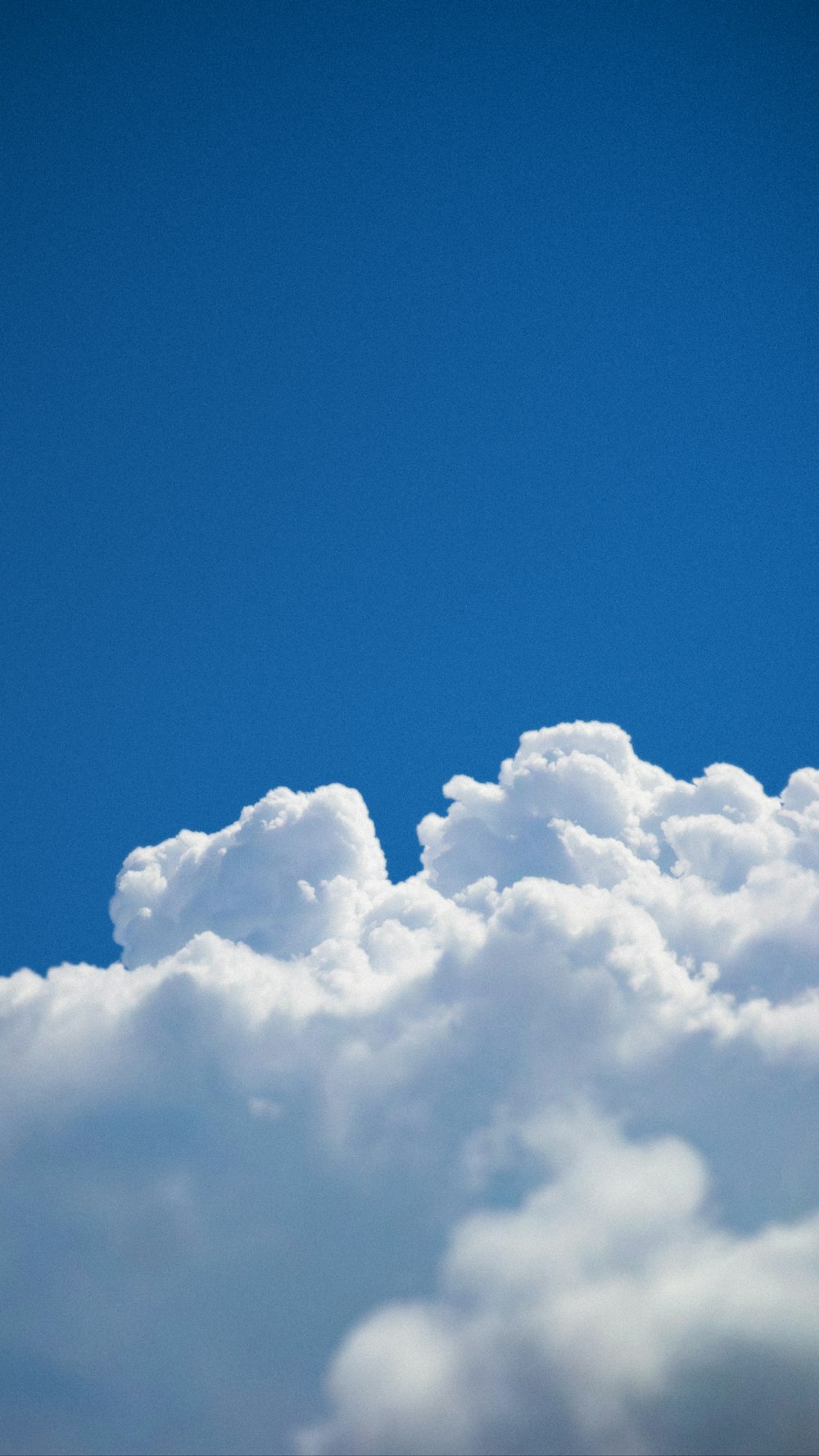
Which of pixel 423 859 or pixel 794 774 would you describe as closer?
pixel 794 774

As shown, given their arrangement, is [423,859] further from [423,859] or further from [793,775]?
[793,775]

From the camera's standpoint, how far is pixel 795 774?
130m

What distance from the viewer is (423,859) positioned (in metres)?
138

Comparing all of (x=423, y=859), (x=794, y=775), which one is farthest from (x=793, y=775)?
(x=423, y=859)

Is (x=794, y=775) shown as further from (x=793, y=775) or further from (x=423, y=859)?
→ (x=423, y=859)

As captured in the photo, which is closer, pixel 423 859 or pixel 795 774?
pixel 795 774

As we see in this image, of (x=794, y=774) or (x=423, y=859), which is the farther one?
(x=423, y=859)

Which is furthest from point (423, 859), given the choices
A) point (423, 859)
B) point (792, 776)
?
point (792, 776)

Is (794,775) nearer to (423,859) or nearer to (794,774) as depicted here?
(794,774)

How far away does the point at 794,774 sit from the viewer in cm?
12962

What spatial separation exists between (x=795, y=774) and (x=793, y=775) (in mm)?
356

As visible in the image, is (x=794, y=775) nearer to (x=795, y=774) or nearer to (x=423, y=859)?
(x=795, y=774)

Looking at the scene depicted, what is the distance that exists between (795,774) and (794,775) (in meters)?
0.37

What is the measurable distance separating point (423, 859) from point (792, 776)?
195 feet
